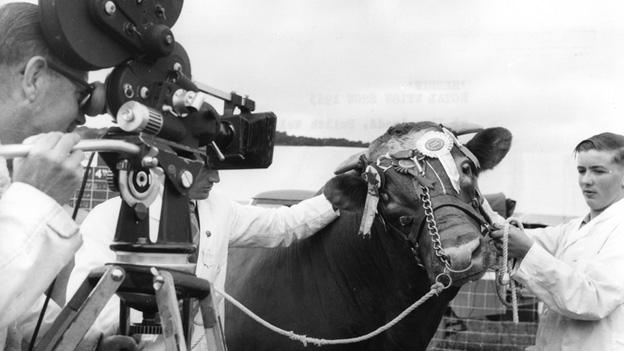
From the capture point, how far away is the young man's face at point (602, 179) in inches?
154

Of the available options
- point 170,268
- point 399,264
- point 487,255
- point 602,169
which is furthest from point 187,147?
point 602,169

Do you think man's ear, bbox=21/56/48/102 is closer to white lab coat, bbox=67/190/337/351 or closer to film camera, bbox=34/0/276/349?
film camera, bbox=34/0/276/349

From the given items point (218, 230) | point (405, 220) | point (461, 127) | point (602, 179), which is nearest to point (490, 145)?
point (461, 127)

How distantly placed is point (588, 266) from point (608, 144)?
768 mm

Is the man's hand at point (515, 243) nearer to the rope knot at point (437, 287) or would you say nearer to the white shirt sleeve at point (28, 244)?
the rope knot at point (437, 287)

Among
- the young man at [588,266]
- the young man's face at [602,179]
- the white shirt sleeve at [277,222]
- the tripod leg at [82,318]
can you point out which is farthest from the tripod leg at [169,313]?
the young man's face at [602,179]

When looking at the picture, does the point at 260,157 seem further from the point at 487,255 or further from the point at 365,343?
the point at 365,343

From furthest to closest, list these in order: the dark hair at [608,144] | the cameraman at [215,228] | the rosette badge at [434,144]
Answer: the dark hair at [608,144] → the rosette badge at [434,144] → the cameraman at [215,228]

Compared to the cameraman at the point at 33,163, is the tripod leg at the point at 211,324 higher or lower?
lower

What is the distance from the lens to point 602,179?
3.92m

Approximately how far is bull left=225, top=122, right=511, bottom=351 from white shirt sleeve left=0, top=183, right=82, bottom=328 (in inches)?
76.2

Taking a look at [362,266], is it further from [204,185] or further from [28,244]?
[28,244]

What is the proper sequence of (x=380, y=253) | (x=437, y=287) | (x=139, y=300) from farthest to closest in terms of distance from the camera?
1. (x=380, y=253)
2. (x=437, y=287)
3. (x=139, y=300)

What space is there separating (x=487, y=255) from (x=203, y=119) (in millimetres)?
1678
